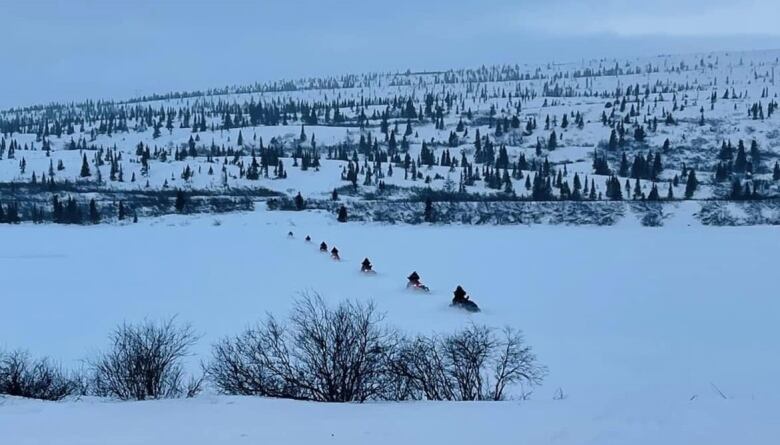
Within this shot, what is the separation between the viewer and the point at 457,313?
23047 mm

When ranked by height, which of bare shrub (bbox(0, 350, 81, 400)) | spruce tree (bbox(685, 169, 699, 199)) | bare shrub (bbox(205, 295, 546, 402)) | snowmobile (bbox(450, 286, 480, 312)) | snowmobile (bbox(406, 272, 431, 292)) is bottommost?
spruce tree (bbox(685, 169, 699, 199))

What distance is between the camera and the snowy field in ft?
28.7

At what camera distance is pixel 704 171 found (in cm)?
12675

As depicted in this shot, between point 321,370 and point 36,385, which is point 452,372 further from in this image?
point 36,385

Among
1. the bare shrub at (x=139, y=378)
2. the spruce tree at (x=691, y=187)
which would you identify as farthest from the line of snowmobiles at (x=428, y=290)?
the spruce tree at (x=691, y=187)

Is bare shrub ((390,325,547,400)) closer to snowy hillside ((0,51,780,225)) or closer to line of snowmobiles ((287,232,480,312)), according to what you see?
line of snowmobiles ((287,232,480,312))

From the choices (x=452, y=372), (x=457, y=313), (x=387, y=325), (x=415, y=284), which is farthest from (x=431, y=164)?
(x=452, y=372)

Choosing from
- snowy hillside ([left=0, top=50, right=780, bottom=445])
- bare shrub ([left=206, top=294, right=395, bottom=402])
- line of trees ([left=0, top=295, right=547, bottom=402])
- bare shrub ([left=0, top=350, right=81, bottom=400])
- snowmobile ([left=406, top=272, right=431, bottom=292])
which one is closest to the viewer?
snowy hillside ([left=0, top=50, right=780, bottom=445])

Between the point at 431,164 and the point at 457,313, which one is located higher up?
the point at 431,164

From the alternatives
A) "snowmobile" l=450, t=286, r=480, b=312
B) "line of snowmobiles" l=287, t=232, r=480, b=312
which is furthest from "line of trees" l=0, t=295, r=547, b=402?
"line of snowmobiles" l=287, t=232, r=480, b=312

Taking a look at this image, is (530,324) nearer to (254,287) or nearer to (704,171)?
(254,287)

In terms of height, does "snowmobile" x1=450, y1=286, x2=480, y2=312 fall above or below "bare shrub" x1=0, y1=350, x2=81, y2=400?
below

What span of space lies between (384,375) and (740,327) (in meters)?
12.9

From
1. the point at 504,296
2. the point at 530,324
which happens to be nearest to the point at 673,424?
the point at 530,324
